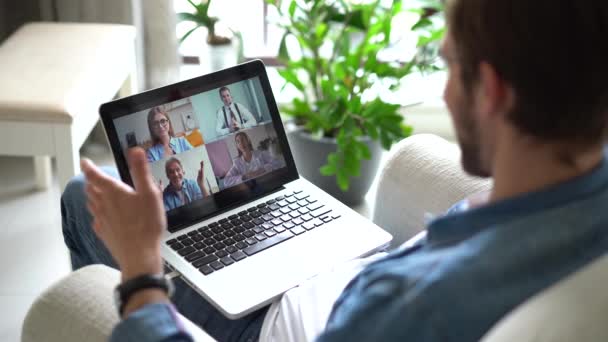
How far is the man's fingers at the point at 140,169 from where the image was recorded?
88cm

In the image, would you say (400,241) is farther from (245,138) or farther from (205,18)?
(205,18)

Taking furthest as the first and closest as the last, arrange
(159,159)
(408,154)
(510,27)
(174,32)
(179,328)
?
(174,32)
(408,154)
(159,159)
(179,328)
(510,27)

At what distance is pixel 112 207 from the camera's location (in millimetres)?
938

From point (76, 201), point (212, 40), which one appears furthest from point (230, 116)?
point (212, 40)

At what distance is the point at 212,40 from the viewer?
7.88 feet

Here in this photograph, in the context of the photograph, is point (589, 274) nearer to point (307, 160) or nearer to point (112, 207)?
point (112, 207)

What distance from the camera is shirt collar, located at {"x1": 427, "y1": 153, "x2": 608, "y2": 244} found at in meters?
0.77

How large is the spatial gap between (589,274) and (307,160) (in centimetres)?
145

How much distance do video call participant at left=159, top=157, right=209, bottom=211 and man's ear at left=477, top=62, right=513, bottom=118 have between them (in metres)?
0.62

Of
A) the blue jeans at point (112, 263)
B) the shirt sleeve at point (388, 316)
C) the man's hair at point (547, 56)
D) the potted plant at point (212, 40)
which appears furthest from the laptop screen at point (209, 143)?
the potted plant at point (212, 40)

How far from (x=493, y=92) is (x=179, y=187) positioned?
0.65m

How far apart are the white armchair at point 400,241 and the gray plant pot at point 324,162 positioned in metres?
0.68

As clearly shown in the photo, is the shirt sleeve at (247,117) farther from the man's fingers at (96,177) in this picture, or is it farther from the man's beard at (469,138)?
the man's beard at (469,138)

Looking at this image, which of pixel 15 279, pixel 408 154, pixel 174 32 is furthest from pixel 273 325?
pixel 174 32
